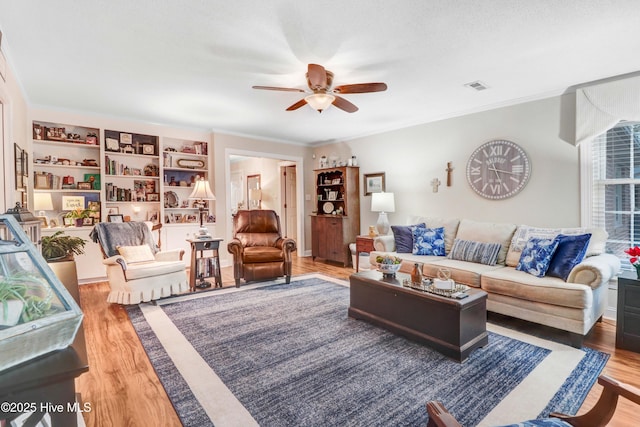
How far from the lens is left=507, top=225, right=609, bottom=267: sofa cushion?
3.06 meters

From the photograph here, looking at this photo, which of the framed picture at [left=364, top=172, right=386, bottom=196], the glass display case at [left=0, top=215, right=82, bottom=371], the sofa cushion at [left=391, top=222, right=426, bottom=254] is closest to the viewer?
the glass display case at [left=0, top=215, right=82, bottom=371]

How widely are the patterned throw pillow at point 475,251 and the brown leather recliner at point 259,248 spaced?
7.06ft

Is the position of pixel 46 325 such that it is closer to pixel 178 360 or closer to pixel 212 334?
pixel 178 360

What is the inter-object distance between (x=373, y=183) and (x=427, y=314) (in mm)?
3472

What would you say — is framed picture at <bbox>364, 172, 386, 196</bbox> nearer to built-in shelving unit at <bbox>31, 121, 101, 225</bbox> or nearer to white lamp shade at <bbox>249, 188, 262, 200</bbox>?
white lamp shade at <bbox>249, 188, 262, 200</bbox>

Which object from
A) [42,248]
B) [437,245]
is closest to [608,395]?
[437,245]

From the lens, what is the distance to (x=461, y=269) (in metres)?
3.28

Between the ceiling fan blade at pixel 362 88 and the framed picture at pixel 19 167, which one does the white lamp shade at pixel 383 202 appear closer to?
the ceiling fan blade at pixel 362 88

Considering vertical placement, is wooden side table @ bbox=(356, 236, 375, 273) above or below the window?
below

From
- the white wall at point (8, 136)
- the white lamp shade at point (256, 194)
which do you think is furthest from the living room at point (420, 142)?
the white lamp shade at point (256, 194)

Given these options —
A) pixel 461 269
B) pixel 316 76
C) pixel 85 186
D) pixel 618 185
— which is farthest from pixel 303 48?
pixel 85 186

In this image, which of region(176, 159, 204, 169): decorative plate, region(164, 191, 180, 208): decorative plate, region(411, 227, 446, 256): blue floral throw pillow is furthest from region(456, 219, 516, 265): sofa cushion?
region(164, 191, 180, 208): decorative plate

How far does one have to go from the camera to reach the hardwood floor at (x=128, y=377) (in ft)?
5.71

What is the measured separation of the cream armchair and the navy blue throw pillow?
3.90 meters
